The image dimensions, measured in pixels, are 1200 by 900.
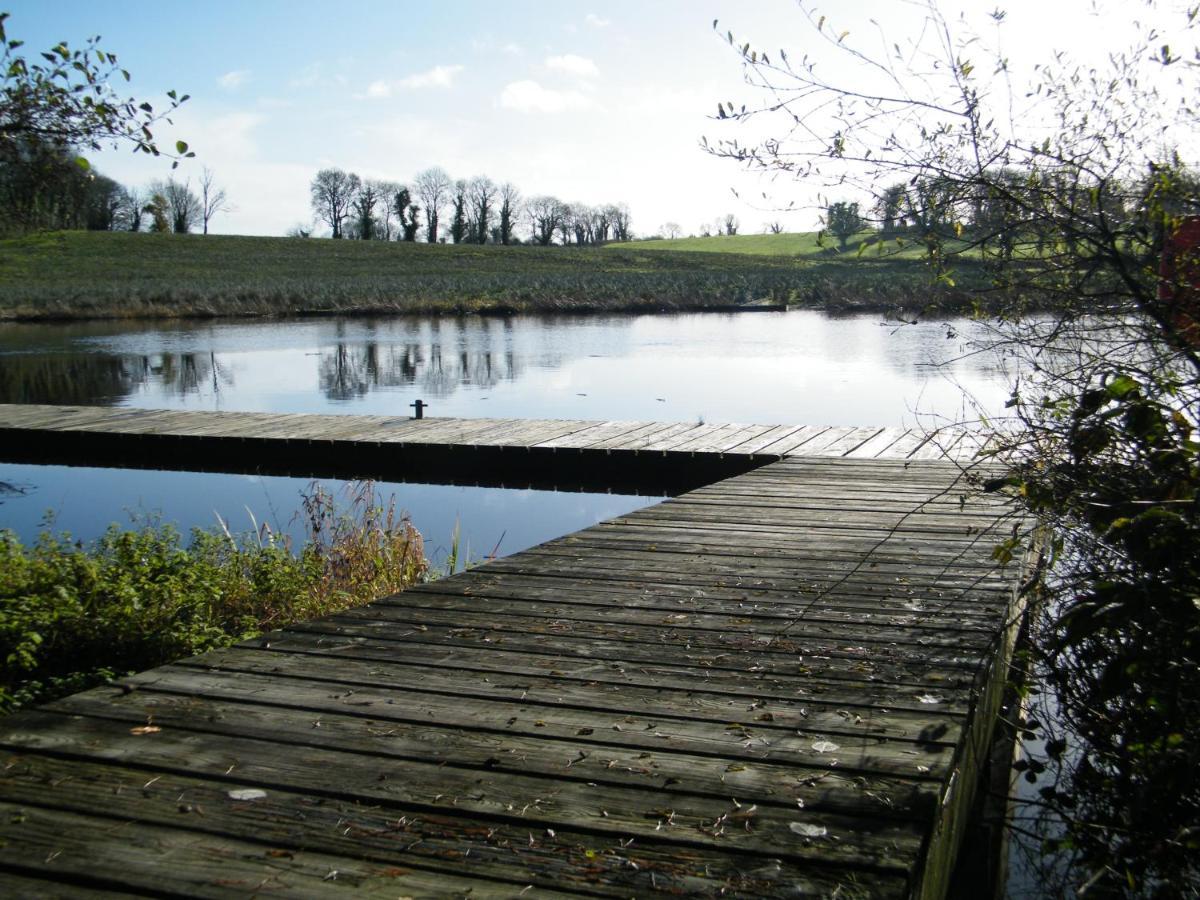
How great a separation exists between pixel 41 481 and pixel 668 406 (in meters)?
7.37

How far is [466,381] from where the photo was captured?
1697 centimetres

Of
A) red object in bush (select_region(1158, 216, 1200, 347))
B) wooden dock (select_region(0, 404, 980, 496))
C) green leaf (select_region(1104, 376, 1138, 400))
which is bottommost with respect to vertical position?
wooden dock (select_region(0, 404, 980, 496))

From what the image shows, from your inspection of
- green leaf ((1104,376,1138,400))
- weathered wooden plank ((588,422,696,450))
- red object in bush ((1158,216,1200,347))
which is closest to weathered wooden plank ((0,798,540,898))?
green leaf ((1104,376,1138,400))

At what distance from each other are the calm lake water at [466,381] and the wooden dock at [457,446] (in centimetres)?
18

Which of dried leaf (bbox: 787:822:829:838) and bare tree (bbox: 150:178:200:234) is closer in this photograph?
dried leaf (bbox: 787:822:829:838)

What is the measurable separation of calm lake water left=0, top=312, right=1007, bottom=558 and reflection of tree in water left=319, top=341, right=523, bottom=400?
0.19ft

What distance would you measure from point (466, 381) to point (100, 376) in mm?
6182

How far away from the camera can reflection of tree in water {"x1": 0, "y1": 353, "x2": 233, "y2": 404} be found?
15.6 metres

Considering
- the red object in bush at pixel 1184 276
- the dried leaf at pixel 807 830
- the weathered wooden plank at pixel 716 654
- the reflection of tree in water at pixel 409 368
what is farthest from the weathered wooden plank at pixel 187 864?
the reflection of tree in water at pixel 409 368

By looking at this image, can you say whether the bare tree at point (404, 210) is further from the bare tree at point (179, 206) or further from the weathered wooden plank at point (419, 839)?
the weathered wooden plank at point (419, 839)

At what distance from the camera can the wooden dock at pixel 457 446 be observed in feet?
27.9

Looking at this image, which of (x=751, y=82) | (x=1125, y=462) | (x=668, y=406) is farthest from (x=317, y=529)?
(x=668, y=406)

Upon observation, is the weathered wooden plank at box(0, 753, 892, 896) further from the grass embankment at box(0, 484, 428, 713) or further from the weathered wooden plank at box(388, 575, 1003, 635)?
the grass embankment at box(0, 484, 428, 713)

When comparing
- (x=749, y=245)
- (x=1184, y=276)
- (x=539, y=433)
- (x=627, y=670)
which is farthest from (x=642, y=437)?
(x=749, y=245)
